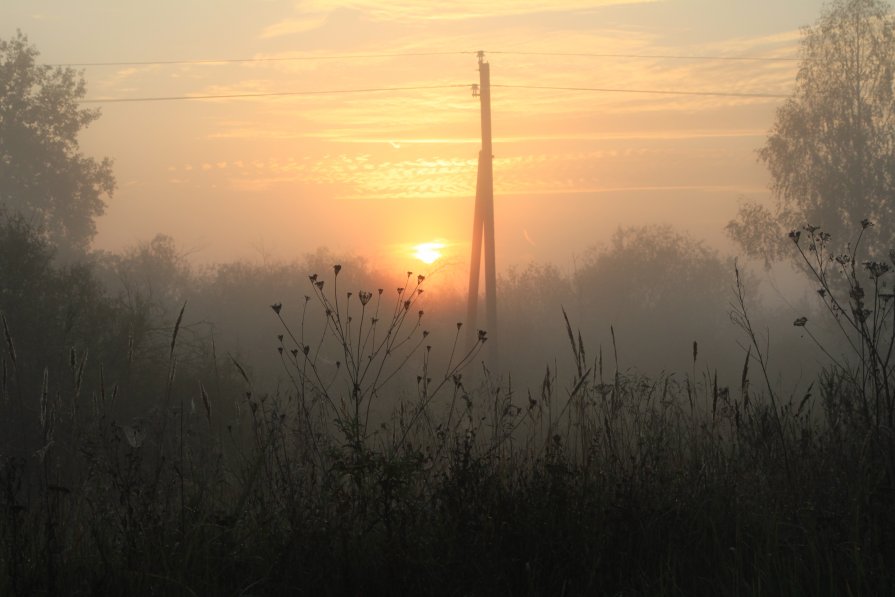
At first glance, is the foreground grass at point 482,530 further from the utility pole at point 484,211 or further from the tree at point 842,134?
the tree at point 842,134

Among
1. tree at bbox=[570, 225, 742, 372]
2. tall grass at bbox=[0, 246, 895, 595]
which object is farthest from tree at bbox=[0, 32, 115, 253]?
tall grass at bbox=[0, 246, 895, 595]

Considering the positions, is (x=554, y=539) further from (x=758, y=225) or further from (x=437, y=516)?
(x=758, y=225)

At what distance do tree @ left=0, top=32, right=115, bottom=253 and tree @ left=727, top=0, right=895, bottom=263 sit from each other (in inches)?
1226

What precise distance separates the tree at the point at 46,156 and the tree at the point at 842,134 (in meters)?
31.1

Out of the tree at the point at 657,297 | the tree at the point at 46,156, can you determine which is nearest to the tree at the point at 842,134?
the tree at the point at 657,297

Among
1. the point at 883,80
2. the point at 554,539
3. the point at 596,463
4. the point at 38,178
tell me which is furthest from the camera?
the point at 38,178

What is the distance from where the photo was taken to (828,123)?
3450cm

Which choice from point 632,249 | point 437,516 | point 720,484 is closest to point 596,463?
point 720,484

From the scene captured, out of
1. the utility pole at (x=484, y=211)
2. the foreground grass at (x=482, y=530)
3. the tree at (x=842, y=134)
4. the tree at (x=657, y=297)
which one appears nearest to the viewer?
the foreground grass at (x=482, y=530)

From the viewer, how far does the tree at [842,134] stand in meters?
33.8

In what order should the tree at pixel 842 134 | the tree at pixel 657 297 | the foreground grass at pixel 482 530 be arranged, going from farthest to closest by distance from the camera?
the tree at pixel 657 297 < the tree at pixel 842 134 < the foreground grass at pixel 482 530

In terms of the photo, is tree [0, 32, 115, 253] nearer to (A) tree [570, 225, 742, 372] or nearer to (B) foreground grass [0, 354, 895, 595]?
(A) tree [570, 225, 742, 372]

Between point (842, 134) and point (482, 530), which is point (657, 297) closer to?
point (842, 134)

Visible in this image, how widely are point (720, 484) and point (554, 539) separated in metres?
1.05
